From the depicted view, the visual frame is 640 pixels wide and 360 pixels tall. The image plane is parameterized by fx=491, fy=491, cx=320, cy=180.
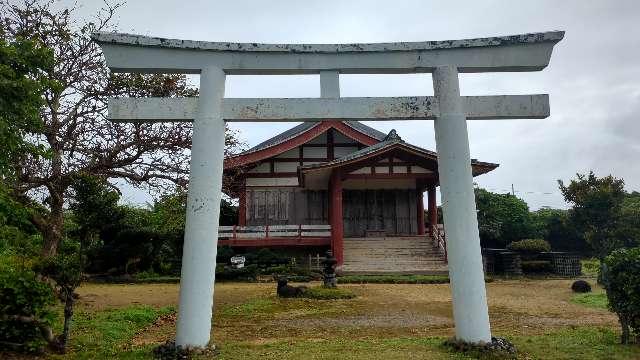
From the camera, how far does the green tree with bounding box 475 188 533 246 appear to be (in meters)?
24.7

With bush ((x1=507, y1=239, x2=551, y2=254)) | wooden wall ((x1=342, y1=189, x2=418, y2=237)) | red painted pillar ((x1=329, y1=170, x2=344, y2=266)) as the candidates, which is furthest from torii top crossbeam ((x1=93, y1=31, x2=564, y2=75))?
wooden wall ((x1=342, y1=189, x2=418, y2=237))

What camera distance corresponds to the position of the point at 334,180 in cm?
2030

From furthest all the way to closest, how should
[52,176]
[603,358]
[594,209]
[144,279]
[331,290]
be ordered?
[594,209], [144,279], [331,290], [52,176], [603,358]

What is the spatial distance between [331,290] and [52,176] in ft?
23.1

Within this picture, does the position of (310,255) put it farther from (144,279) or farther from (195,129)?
(195,129)

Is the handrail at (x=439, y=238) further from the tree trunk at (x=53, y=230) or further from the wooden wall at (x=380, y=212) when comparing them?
the tree trunk at (x=53, y=230)

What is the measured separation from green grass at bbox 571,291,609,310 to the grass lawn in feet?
0.09

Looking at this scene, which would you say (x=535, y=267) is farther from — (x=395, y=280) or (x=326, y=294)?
(x=326, y=294)

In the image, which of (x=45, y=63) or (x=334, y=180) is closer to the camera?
(x=45, y=63)

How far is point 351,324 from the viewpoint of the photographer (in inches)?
357

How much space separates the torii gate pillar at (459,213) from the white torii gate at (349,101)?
13 millimetres

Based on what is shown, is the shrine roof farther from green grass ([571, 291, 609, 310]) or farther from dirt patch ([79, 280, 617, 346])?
green grass ([571, 291, 609, 310])

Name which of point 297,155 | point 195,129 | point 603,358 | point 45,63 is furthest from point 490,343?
point 297,155

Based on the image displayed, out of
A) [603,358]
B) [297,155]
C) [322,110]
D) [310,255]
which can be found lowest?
[603,358]
